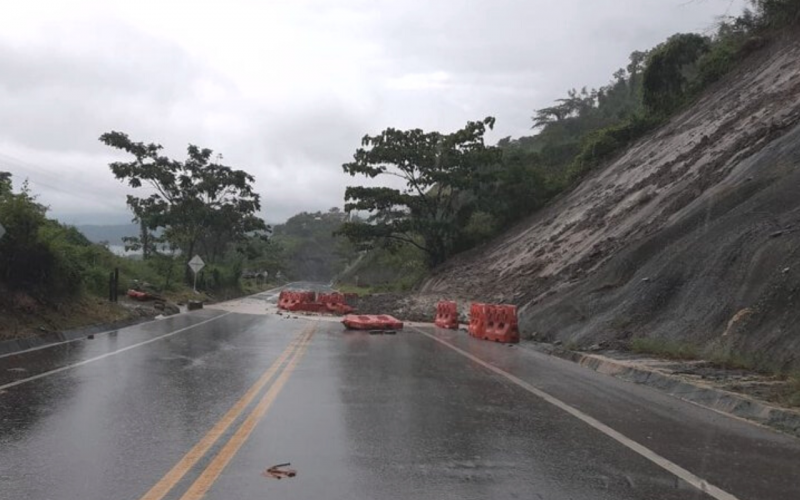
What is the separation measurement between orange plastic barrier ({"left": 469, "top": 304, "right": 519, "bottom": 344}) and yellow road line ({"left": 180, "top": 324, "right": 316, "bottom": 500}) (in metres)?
9.64

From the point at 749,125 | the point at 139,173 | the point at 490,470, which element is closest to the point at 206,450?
the point at 490,470

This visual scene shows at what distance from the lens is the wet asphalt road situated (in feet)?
17.5

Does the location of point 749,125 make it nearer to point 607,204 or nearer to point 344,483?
point 607,204

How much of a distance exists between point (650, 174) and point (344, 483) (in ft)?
85.1

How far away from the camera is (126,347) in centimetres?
1528

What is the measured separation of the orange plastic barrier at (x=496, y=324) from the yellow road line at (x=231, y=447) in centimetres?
964

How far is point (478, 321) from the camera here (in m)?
20.8

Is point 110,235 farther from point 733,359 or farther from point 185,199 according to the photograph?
point 733,359

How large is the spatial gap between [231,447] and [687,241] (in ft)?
44.0

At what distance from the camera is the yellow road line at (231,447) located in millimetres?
5094

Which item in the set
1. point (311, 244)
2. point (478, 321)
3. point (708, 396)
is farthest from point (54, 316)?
point (311, 244)

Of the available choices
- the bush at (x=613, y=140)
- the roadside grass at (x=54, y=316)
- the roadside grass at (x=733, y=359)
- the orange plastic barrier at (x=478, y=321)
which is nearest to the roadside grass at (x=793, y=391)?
the roadside grass at (x=733, y=359)

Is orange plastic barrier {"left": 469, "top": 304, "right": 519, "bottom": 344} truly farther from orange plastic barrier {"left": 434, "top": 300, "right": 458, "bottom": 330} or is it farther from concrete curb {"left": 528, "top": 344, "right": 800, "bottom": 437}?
concrete curb {"left": 528, "top": 344, "right": 800, "bottom": 437}

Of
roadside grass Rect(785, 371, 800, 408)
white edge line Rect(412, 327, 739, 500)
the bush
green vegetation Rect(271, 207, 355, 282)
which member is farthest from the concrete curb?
green vegetation Rect(271, 207, 355, 282)
